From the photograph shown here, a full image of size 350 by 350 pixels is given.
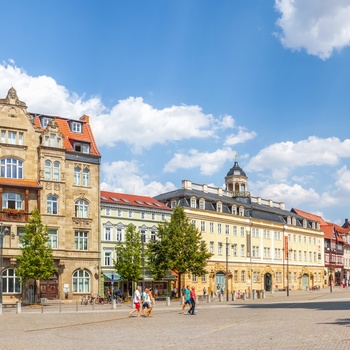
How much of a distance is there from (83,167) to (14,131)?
8485mm

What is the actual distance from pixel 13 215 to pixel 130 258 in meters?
13.3

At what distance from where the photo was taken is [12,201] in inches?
2544

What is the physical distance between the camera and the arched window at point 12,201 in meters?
64.1

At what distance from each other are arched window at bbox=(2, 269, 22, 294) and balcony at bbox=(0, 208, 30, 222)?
4.95 m

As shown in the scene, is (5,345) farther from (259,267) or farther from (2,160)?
(259,267)

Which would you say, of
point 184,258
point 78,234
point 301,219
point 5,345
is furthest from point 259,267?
point 5,345

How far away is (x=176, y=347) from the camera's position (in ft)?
69.9

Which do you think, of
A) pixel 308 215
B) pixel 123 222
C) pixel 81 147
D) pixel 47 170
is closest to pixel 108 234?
pixel 123 222

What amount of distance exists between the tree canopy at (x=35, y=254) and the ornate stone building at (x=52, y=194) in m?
2.97

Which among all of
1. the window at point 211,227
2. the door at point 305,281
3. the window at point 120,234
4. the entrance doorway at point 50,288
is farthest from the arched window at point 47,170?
the door at point 305,281

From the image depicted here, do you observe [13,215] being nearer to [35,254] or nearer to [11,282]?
[35,254]

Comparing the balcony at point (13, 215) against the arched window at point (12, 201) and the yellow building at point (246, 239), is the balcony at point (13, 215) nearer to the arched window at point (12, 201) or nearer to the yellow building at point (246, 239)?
the arched window at point (12, 201)

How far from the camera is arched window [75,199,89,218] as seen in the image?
228 feet

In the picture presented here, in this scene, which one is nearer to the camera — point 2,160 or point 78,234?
point 2,160
